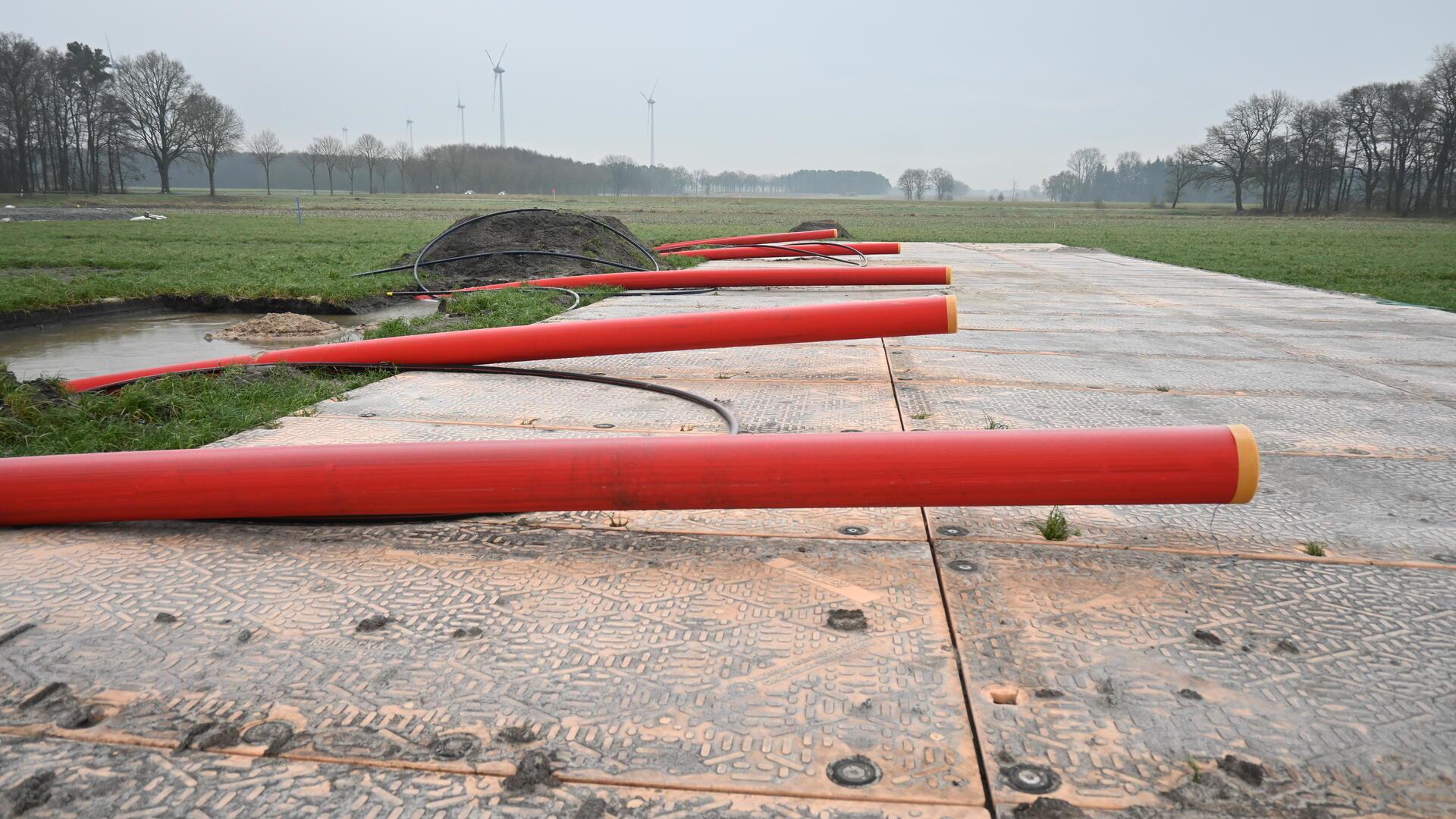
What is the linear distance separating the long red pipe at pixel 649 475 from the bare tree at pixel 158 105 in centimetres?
7452

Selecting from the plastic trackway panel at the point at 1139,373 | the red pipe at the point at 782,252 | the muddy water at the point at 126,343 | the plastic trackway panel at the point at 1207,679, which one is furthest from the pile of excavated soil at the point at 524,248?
the plastic trackway panel at the point at 1207,679

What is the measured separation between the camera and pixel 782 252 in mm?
14070

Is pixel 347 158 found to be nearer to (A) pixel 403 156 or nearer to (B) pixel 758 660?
(A) pixel 403 156

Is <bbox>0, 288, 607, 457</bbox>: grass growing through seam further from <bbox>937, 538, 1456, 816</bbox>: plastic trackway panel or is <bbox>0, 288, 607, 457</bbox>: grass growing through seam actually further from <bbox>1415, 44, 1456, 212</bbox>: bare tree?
<bbox>1415, 44, 1456, 212</bbox>: bare tree

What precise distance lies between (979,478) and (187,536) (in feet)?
7.57

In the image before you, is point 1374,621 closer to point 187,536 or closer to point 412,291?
point 187,536

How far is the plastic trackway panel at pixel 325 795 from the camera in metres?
1.46

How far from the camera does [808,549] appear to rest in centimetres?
252

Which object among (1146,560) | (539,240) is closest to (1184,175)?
(539,240)

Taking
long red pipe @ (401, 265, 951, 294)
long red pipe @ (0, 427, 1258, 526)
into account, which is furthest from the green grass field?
long red pipe @ (0, 427, 1258, 526)

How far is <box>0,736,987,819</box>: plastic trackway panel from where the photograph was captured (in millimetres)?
1455

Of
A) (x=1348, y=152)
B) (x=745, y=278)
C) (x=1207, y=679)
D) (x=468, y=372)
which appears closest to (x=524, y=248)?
(x=745, y=278)

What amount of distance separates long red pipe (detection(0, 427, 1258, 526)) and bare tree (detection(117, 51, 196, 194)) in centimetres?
7452

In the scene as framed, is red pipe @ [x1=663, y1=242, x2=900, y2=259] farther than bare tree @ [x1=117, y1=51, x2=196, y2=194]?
No
